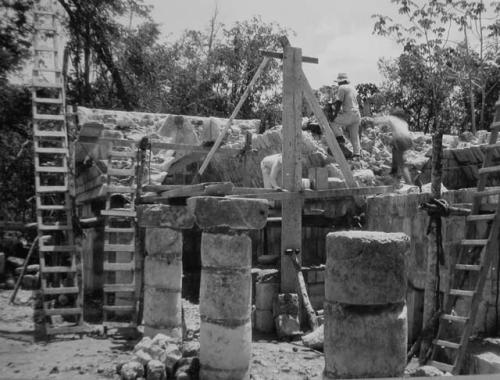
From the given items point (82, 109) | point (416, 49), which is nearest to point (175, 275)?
point (82, 109)

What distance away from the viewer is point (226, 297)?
6203 mm

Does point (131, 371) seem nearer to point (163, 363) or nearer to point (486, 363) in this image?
point (163, 363)

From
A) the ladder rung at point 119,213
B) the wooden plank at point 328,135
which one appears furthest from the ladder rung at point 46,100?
the wooden plank at point 328,135

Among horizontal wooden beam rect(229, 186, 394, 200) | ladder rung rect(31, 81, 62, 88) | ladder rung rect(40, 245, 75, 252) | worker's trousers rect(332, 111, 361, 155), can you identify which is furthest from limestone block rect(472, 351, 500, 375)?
ladder rung rect(31, 81, 62, 88)

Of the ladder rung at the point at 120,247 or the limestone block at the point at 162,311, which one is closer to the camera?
the limestone block at the point at 162,311

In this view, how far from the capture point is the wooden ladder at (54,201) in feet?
32.0

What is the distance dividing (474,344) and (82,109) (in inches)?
385

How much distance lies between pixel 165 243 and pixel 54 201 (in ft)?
12.7

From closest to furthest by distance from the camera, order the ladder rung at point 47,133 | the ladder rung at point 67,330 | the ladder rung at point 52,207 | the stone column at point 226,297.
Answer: the stone column at point 226,297, the ladder rung at point 67,330, the ladder rung at point 52,207, the ladder rung at point 47,133

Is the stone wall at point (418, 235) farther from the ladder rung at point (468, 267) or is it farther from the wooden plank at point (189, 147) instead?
the wooden plank at point (189, 147)

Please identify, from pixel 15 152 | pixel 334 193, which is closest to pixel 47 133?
pixel 334 193

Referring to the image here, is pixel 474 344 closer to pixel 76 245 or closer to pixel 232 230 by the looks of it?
pixel 232 230

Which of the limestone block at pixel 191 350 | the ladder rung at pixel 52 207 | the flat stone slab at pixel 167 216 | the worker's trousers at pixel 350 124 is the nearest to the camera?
the limestone block at pixel 191 350

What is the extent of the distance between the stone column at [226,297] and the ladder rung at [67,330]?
3.88m
